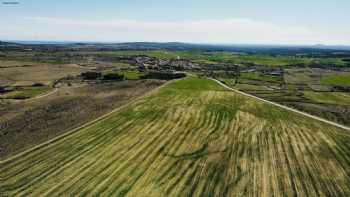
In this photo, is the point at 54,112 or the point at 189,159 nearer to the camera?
the point at 189,159

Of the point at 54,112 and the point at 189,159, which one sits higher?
the point at 189,159

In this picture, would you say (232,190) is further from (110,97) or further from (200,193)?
(110,97)

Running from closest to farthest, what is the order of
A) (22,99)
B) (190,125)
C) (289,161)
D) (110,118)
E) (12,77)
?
1. (289,161)
2. (190,125)
3. (110,118)
4. (22,99)
5. (12,77)

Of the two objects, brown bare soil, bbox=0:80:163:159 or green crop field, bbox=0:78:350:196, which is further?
brown bare soil, bbox=0:80:163:159

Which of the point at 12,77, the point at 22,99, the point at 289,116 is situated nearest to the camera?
the point at 289,116

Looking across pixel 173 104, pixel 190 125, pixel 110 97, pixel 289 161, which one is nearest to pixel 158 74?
pixel 110 97

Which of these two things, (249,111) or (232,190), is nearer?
(232,190)

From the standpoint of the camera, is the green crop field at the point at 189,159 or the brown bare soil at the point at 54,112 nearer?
the green crop field at the point at 189,159

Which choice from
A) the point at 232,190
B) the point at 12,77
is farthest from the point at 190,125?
the point at 12,77
